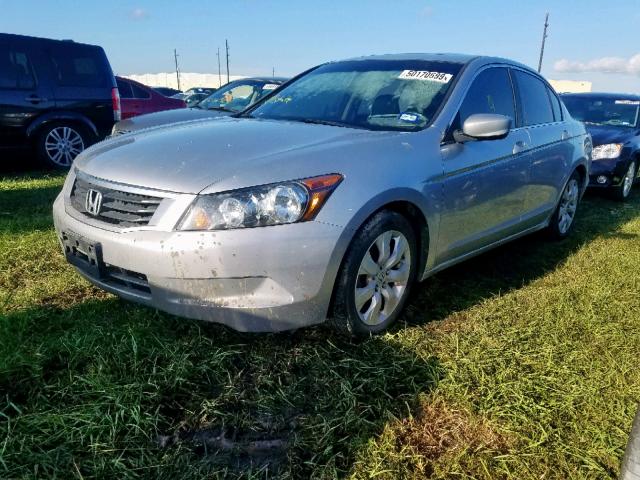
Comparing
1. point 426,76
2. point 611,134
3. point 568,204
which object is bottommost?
point 568,204

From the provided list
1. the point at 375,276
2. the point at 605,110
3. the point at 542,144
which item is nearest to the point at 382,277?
the point at 375,276

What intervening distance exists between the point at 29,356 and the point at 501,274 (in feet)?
9.85

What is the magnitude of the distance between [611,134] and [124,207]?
689 cm

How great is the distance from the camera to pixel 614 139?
700cm

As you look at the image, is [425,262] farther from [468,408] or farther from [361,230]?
[468,408]

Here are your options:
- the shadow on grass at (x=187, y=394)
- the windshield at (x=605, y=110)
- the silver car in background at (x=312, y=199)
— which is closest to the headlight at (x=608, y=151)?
the windshield at (x=605, y=110)

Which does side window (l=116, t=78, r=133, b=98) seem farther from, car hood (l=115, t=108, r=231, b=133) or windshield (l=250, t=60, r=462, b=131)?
windshield (l=250, t=60, r=462, b=131)

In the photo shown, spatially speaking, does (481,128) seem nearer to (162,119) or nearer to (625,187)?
(162,119)

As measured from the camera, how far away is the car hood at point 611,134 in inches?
276

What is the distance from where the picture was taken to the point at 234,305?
2.23m

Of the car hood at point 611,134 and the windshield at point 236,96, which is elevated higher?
the windshield at point 236,96

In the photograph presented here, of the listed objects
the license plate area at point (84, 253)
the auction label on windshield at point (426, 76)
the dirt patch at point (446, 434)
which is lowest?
the dirt patch at point (446, 434)

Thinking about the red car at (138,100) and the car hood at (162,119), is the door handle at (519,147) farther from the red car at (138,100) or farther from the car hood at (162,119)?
the red car at (138,100)

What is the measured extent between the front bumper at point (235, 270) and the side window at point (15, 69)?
5450 millimetres
